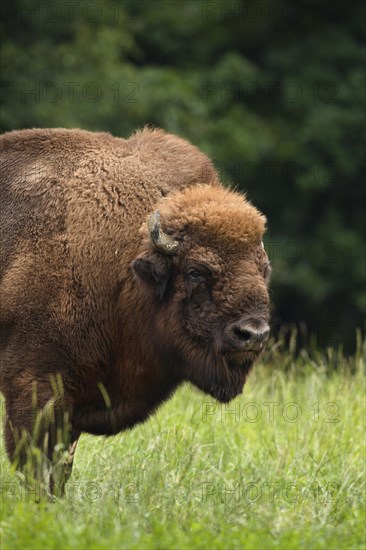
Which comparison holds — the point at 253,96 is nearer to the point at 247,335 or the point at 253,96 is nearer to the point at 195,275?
the point at 195,275

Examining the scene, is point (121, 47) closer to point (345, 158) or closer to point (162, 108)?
point (162, 108)

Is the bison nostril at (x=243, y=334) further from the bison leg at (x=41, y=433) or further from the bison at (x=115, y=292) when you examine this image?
the bison leg at (x=41, y=433)

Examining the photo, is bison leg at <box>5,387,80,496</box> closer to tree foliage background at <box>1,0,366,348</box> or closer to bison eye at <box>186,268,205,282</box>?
bison eye at <box>186,268,205,282</box>

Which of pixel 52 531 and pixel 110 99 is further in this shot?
pixel 110 99

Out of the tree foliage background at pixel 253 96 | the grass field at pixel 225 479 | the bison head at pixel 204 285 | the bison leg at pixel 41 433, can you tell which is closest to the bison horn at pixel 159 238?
the bison head at pixel 204 285

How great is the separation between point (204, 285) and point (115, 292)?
1.85 feet

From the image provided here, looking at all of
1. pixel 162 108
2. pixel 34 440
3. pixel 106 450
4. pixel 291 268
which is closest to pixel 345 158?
pixel 291 268

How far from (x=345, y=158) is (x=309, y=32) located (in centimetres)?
323

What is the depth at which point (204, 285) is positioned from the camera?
256 inches

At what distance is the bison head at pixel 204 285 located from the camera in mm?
6387

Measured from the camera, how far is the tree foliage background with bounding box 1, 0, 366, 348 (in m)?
18.8

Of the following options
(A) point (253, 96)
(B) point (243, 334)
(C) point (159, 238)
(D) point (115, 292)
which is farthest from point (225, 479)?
(A) point (253, 96)

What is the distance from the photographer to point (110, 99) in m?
19.1

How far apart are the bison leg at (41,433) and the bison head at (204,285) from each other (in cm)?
75
